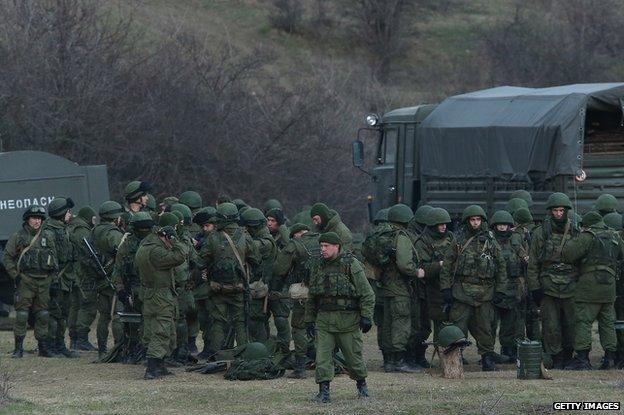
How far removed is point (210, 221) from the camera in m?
16.5

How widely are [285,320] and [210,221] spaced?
142 centimetres

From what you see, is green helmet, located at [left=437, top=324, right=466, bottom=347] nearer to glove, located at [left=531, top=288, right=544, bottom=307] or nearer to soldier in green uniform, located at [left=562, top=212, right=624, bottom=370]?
glove, located at [left=531, top=288, right=544, bottom=307]

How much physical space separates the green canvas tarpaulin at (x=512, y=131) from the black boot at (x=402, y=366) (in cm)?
503

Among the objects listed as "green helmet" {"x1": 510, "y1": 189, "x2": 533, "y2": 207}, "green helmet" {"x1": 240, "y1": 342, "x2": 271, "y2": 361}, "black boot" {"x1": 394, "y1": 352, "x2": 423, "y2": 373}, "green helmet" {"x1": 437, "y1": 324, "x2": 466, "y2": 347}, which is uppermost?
"green helmet" {"x1": 510, "y1": 189, "x2": 533, "y2": 207}

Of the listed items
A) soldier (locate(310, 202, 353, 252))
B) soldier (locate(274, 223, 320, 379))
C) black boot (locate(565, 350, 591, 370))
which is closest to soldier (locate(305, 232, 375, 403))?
soldier (locate(274, 223, 320, 379))

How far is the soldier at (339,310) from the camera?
13047mm

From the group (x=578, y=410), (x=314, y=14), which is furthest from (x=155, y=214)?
(x=314, y=14)

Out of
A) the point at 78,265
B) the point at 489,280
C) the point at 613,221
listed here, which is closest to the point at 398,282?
the point at 489,280

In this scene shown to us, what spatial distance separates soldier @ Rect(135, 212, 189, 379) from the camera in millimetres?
14781

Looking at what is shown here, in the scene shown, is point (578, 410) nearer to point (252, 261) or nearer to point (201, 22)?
point (252, 261)

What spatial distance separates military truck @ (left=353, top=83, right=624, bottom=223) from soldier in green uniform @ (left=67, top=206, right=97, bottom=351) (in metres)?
5.77

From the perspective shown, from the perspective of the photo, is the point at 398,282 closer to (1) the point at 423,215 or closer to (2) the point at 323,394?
(1) the point at 423,215

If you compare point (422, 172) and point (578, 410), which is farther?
point (422, 172)

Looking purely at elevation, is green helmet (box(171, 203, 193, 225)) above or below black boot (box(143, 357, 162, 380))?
above
